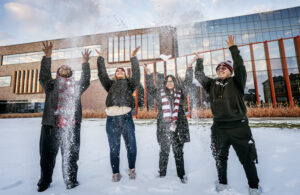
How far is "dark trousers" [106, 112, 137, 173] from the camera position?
2303 mm

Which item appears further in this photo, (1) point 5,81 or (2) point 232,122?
(1) point 5,81

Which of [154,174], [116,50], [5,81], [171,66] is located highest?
[116,50]

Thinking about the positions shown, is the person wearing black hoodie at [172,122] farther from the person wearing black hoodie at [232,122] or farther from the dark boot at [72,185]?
the dark boot at [72,185]

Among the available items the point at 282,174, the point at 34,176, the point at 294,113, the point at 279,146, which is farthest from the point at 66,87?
the point at 294,113

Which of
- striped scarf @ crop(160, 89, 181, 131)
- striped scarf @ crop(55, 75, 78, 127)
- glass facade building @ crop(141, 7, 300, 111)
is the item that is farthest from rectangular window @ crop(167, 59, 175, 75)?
striped scarf @ crop(55, 75, 78, 127)

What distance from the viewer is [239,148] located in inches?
72.0

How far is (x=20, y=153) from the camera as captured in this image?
3766mm

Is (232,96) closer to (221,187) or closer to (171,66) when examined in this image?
(221,187)

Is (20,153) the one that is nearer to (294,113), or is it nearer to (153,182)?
(153,182)

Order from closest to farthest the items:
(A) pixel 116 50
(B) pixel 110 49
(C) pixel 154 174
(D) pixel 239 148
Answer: (D) pixel 239 148
(C) pixel 154 174
(A) pixel 116 50
(B) pixel 110 49

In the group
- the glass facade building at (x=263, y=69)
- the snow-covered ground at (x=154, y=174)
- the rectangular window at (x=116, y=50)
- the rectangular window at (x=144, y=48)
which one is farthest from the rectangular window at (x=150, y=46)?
the snow-covered ground at (x=154, y=174)

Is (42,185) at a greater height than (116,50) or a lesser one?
lesser

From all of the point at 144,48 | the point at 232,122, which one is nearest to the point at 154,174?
the point at 232,122

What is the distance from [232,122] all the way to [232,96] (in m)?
0.34
